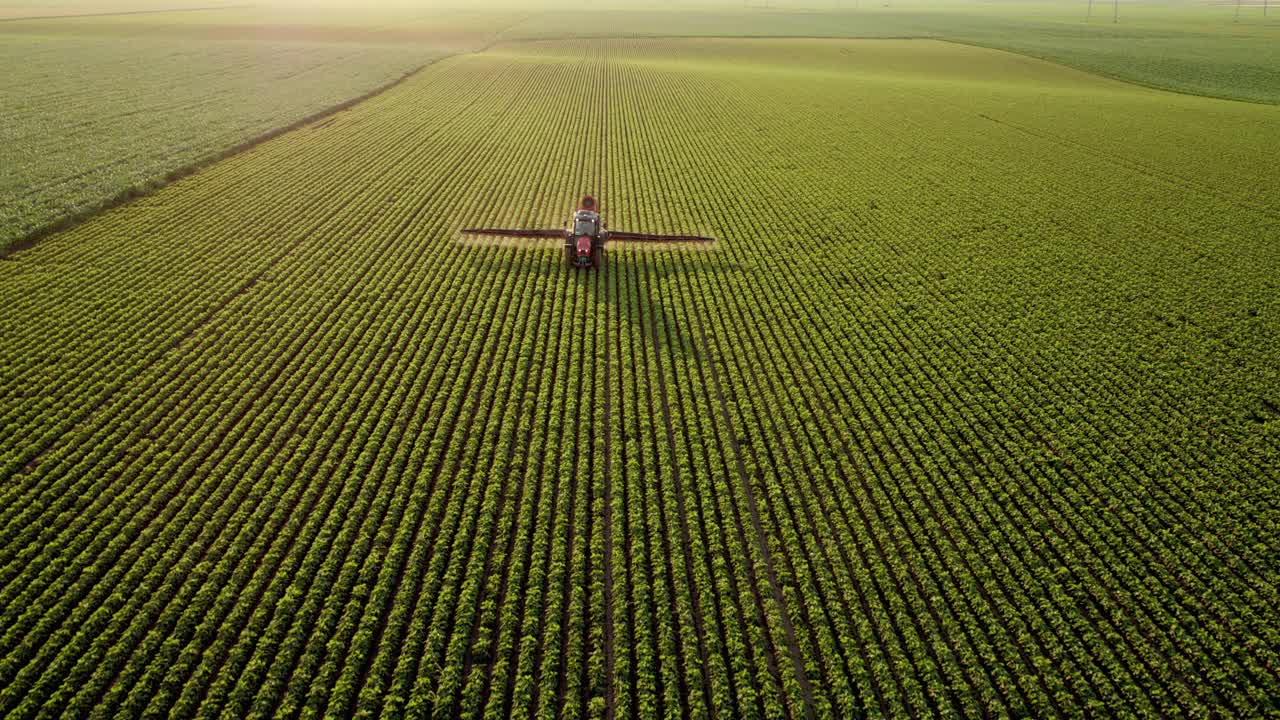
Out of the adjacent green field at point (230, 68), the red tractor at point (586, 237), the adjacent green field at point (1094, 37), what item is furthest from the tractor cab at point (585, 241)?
the adjacent green field at point (1094, 37)

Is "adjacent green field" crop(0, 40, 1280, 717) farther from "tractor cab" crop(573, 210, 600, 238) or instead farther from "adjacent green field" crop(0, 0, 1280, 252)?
"adjacent green field" crop(0, 0, 1280, 252)

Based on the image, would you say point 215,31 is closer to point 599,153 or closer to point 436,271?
point 599,153

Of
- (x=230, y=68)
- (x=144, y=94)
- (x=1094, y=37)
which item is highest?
(x=1094, y=37)

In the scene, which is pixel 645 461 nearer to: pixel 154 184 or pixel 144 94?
pixel 154 184

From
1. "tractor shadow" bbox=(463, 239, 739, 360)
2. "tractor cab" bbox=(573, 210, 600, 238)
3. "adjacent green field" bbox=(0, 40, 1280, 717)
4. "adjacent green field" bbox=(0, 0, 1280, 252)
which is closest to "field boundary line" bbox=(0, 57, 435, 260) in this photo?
"adjacent green field" bbox=(0, 0, 1280, 252)

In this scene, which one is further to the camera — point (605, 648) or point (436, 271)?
point (436, 271)

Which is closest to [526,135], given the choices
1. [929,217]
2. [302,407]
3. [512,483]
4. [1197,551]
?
[929,217]

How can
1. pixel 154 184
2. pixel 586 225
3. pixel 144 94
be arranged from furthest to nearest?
pixel 144 94 → pixel 154 184 → pixel 586 225

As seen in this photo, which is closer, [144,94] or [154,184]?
[154,184]

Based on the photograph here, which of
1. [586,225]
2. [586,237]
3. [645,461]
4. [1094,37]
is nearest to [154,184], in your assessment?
[586,225]
